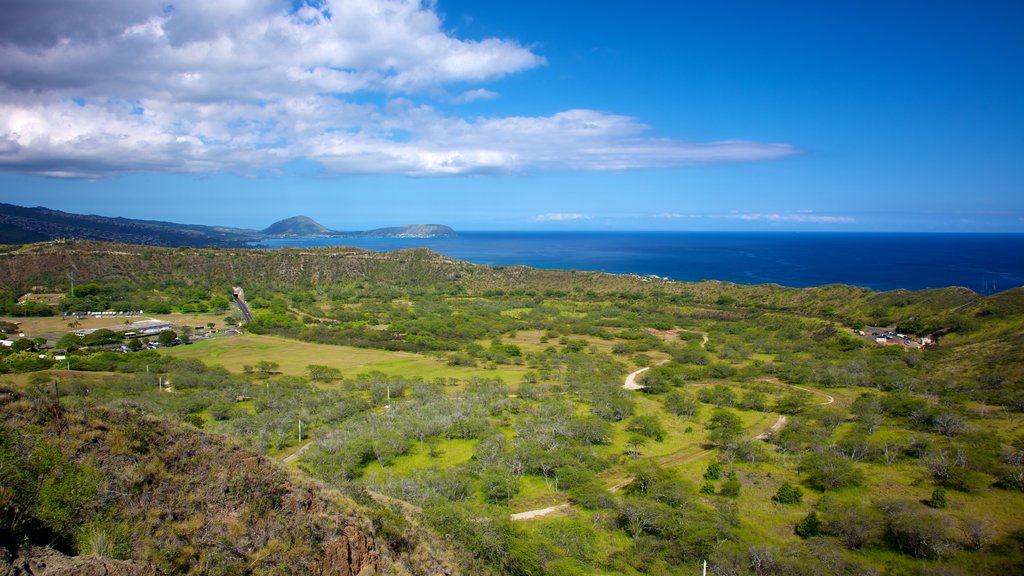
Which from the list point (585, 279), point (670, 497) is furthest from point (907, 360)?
point (585, 279)

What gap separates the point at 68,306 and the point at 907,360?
338 ft

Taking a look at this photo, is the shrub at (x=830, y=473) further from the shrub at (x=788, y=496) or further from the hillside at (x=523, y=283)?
the hillside at (x=523, y=283)

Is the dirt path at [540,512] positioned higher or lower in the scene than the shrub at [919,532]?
lower

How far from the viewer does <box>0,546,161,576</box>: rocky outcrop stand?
8.07m

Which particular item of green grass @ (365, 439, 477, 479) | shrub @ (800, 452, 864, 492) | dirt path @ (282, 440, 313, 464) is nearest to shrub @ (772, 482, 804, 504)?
shrub @ (800, 452, 864, 492)

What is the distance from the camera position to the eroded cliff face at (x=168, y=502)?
10719mm

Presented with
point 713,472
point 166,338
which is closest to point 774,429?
point 713,472

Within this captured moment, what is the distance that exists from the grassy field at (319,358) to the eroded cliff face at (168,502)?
110ft

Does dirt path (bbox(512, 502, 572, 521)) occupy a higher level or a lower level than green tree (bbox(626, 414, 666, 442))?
lower

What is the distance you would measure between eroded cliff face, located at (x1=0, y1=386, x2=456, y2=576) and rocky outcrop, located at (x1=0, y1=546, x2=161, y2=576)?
0.04 metres

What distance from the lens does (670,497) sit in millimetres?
23250

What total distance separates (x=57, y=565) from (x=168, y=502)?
407 centimetres

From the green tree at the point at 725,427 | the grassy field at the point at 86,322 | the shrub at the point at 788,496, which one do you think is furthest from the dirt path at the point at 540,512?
the grassy field at the point at 86,322

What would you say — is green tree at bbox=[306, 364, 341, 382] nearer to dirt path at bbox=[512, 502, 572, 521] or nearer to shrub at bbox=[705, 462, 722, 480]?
dirt path at bbox=[512, 502, 572, 521]
